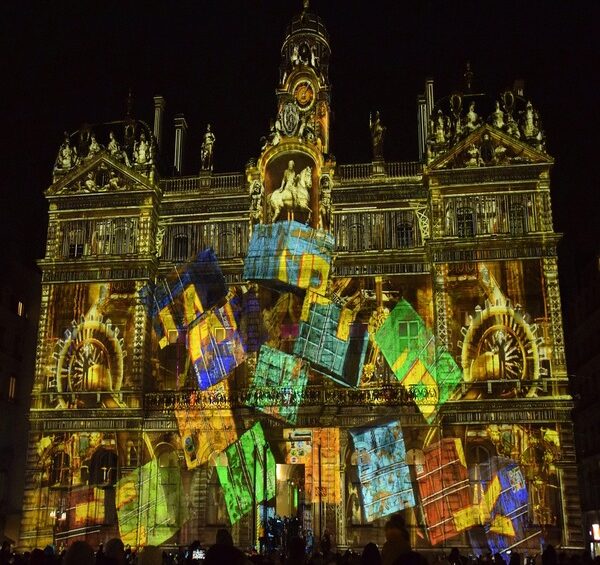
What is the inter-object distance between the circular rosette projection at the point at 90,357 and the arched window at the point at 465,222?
59.2ft

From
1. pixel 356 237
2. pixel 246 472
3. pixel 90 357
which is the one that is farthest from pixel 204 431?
pixel 356 237

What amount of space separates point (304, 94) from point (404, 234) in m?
10.2

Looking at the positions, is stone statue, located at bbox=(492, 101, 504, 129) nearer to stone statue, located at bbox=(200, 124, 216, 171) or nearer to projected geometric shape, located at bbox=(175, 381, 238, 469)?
stone statue, located at bbox=(200, 124, 216, 171)

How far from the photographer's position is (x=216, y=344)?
4094 centimetres

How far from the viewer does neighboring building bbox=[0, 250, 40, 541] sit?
159ft

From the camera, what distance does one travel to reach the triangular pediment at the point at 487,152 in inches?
1586

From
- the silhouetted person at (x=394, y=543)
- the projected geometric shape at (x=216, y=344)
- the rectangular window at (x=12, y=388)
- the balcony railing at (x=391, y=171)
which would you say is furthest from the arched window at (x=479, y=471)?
the rectangular window at (x=12, y=388)

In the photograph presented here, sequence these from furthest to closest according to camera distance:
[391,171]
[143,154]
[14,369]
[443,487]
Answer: [14,369], [143,154], [391,171], [443,487]

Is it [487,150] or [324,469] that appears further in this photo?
[487,150]

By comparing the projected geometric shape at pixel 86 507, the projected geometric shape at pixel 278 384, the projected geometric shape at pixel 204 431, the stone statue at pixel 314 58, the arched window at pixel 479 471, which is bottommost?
the projected geometric shape at pixel 86 507

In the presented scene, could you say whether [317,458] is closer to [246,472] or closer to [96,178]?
[246,472]

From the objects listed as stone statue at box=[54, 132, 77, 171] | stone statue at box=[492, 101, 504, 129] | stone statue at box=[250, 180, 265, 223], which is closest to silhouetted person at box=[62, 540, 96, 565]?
stone statue at box=[250, 180, 265, 223]

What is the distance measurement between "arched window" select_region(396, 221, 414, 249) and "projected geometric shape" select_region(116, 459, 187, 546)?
15.9 meters

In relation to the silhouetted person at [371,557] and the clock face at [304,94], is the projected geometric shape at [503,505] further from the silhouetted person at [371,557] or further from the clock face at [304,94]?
the silhouetted person at [371,557]
